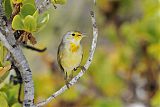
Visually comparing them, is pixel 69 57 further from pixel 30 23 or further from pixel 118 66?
pixel 118 66

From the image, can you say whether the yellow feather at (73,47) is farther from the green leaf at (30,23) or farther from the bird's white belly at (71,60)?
the green leaf at (30,23)

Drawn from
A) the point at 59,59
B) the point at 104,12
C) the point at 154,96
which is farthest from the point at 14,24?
the point at 104,12

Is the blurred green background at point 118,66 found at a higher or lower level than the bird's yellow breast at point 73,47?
higher

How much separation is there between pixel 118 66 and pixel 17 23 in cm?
162

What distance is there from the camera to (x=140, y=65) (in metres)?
2.23

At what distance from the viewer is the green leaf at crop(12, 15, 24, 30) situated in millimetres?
719

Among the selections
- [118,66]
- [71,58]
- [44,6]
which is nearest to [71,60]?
[71,58]

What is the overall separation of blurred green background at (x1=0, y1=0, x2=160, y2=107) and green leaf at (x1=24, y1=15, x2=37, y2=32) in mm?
1318

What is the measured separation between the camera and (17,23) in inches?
28.6

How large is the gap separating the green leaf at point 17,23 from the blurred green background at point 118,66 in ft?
4.35

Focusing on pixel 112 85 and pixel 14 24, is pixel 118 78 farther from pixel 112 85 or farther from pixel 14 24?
pixel 14 24

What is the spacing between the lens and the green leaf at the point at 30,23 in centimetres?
73

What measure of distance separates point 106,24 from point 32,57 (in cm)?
37

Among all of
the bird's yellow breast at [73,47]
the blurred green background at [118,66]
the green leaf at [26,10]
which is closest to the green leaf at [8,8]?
the green leaf at [26,10]
